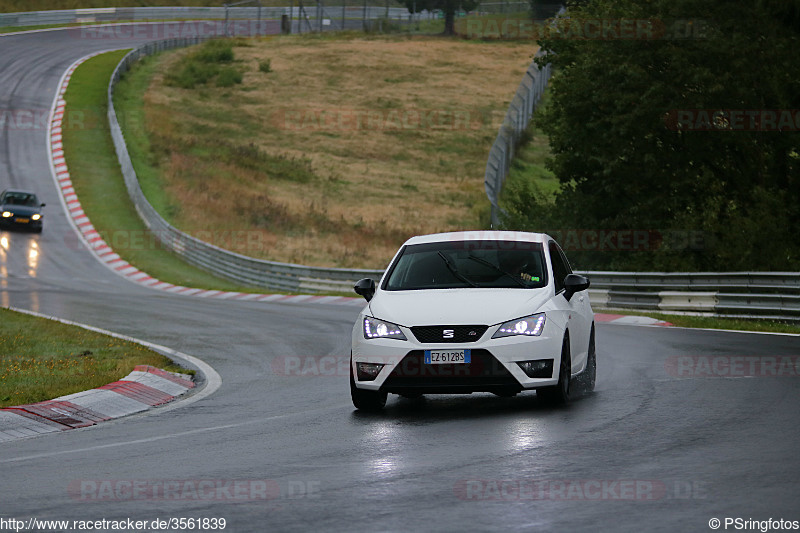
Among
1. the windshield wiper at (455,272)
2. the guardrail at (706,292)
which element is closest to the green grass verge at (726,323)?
the guardrail at (706,292)

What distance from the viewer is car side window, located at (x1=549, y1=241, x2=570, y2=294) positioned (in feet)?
40.9

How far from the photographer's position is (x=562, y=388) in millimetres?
11516

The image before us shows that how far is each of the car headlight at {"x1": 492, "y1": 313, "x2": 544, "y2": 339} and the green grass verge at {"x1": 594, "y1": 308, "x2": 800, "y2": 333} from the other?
10899mm

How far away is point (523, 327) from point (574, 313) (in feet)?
4.10

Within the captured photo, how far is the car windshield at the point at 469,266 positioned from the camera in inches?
480

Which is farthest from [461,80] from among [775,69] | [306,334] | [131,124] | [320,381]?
[320,381]

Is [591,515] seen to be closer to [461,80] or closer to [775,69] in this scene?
[775,69]

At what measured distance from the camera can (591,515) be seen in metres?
6.75

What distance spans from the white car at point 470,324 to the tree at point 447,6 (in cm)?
9153

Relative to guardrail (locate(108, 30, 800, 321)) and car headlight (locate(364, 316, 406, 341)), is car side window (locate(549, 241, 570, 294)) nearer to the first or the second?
car headlight (locate(364, 316, 406, 341))

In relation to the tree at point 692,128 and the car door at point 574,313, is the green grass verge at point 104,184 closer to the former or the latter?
the tree at point 692,128

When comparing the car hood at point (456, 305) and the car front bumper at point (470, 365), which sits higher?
the car hood at point (456, 305)

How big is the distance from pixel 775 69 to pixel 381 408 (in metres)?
20.1

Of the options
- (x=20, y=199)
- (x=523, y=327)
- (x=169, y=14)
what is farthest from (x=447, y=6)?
(x=523, y=327)
